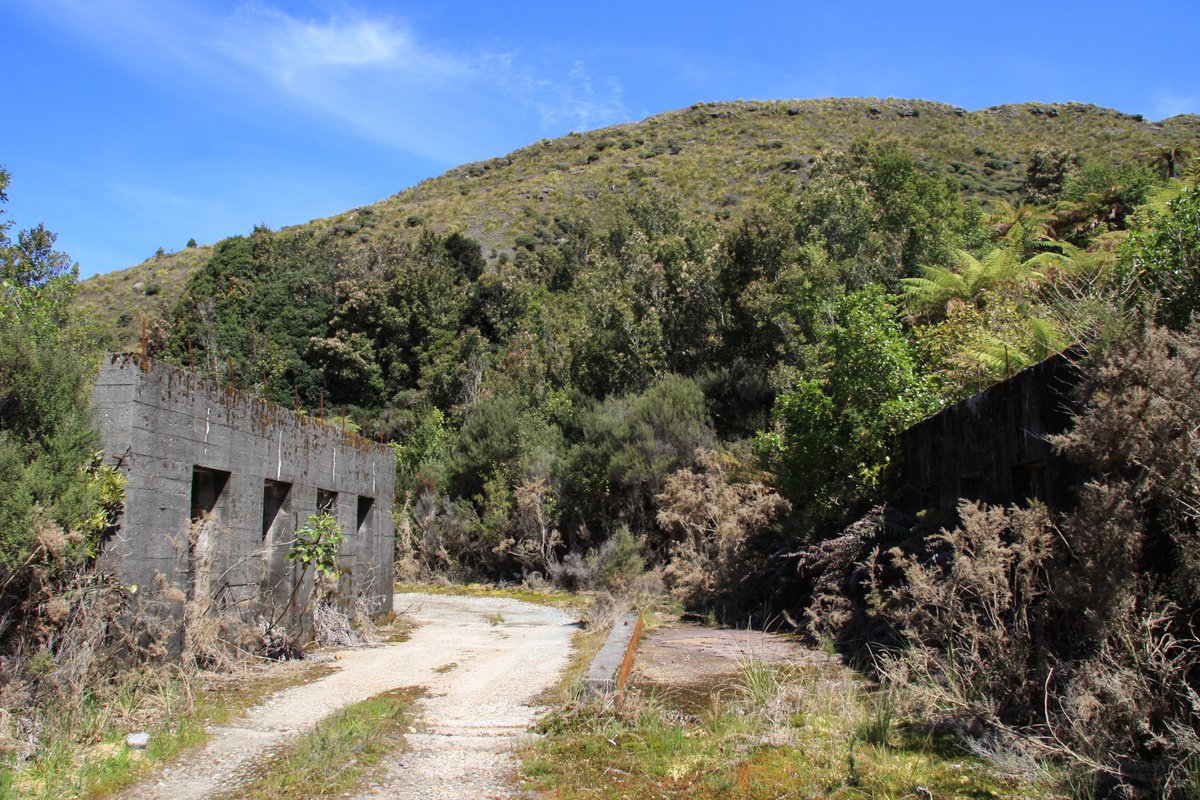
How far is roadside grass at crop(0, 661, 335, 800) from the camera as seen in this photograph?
17.4ft

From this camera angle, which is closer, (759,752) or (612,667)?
(759,752)

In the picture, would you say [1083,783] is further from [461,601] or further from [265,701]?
[461,601]

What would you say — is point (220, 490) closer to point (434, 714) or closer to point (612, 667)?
point (434, 714)

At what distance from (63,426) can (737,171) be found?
5148 centimetres

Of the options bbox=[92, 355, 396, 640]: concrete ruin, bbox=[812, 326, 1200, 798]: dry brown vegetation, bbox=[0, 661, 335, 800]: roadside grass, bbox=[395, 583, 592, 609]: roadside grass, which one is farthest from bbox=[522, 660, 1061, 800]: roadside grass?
bbox=[395, 583, 592, 609]: roadside grass

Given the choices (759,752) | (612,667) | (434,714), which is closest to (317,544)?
(434,714)

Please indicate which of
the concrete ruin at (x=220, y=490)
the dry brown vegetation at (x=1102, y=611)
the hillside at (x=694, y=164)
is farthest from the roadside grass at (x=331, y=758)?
the hillside at (x=694, y=164)

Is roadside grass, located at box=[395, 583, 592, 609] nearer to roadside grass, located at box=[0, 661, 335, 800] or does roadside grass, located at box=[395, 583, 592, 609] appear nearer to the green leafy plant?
the green leafy plant

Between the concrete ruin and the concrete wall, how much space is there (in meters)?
7.83

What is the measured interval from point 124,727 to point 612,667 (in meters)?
3.94

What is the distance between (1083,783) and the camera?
4684 millimetres

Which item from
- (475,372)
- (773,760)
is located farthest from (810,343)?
(773,760)

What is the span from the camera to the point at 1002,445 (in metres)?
8.85

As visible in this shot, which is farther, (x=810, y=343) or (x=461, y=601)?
(x=810, y=343)
